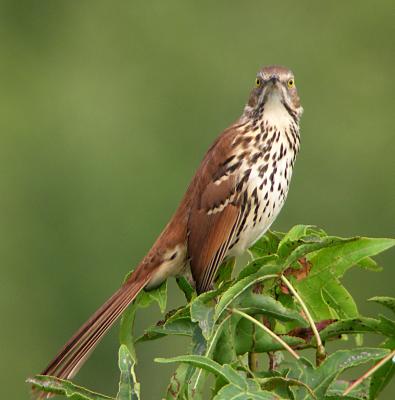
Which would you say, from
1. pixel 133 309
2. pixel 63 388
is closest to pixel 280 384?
pixel 63 388

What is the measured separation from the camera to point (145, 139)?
15.8m

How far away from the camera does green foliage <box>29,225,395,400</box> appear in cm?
325

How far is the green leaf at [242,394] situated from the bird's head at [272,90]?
6.92ft

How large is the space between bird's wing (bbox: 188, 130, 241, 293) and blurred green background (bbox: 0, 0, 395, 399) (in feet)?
17.0

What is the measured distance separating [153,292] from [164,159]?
1017 cm

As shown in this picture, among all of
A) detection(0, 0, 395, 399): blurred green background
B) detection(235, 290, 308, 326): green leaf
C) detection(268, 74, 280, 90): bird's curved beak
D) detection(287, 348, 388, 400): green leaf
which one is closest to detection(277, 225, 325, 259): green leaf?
detection(235, 290, 308, 326): green leaf

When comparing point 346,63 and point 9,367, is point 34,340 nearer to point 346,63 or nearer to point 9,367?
point 9,367

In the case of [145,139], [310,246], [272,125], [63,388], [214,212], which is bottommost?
[63,388]

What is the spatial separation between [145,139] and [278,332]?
39.8 feet

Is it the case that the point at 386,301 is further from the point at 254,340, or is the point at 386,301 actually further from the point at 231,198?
the point at 231,198

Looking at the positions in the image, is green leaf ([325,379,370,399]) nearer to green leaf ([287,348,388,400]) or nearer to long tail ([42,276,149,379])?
green leaf ([287,348,388,400])

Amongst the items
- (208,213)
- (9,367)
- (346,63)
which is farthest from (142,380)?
(346,63)

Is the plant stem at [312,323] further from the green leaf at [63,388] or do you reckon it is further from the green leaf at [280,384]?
the green leaf at [63,388]

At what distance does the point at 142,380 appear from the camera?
1049 centimetres
